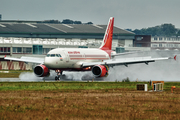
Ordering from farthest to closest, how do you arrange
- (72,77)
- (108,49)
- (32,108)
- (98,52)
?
(108,49) → (98,52) → (72,77) → (32,108)

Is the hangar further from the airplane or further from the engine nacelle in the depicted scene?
the engine nacelle

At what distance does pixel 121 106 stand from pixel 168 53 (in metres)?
51.2

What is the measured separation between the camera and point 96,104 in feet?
91.1

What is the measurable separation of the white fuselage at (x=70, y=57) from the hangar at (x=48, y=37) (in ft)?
125

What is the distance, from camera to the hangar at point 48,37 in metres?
111

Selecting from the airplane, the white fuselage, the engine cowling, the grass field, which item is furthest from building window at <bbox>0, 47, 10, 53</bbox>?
the grass field

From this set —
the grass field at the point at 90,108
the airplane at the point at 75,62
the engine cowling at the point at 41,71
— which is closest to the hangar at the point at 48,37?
the airplane at the point at 75,62

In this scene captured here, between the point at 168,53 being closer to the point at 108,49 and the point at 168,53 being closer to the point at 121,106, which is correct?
the point at 108,49

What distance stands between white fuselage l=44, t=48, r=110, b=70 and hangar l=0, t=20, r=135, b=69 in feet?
125

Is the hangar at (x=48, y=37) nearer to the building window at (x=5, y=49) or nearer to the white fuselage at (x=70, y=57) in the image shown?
the building window at (x=5, y=49)

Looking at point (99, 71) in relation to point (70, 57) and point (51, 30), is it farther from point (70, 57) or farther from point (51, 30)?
point (51, 30)

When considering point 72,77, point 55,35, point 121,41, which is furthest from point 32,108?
point 121,41

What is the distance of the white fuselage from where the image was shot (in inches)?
2368

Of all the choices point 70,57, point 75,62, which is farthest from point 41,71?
point 75,62
